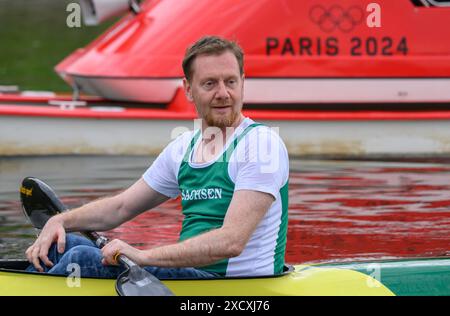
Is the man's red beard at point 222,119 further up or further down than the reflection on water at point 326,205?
further up

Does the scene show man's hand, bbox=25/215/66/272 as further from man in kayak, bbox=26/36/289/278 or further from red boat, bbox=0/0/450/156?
red boat, bbox=0/0/450/156

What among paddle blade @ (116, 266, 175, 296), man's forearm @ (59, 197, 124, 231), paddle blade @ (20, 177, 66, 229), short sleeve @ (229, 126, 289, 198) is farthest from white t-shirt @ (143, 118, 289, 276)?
paddle blade @ (20, 177, 66, 229)

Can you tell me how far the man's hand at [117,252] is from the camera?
17.5 ft

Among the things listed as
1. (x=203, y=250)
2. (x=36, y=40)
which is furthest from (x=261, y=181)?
(x=36, y=40)

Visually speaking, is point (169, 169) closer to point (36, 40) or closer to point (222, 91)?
point (222, 91)

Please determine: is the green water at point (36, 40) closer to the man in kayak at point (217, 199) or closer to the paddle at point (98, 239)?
the paddle at point (98, 239)

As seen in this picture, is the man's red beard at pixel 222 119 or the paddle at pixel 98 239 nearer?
the paddle at pixel 98 239

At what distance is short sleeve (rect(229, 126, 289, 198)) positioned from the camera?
5270 millimetres

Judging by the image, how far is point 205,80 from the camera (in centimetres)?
547

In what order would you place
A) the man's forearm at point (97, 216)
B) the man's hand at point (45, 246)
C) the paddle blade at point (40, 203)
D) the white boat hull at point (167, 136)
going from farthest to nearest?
1. the white boat hull at point (167, 136)
2. the paddle blade at point (40, 203)
3. the man's forearm at point (97, 216)
4. the man's hand at point (45, 246)

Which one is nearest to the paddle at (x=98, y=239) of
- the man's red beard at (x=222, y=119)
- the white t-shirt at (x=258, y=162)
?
the white t-shirt at (x=258, y=162)

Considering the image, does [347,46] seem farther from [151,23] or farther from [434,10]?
[151,23]

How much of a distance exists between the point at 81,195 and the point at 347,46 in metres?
2.73
